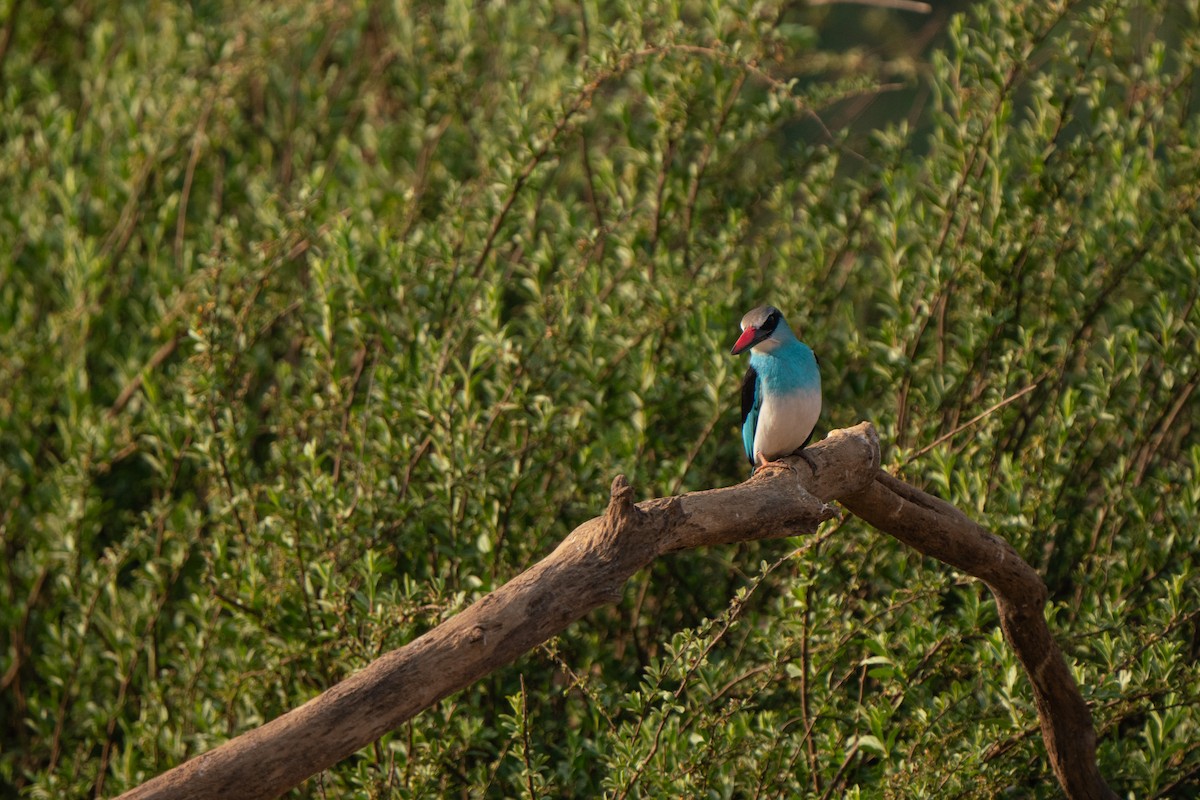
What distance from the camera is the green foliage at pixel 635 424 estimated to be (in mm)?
Answer: 3473

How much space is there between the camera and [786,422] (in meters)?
3.45

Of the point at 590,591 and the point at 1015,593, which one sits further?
the point at 1015,593

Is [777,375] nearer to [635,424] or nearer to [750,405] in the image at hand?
[750,405]

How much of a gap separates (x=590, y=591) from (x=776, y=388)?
1.23m

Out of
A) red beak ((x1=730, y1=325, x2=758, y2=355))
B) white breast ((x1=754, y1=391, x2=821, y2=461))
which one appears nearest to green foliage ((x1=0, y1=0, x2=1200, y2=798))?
white breast ((x1=754, y1=391, x2=821, y2=461))

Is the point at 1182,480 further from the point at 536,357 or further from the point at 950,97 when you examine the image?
the point at 536,357

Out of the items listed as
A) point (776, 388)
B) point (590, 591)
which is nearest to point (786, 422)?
point (776, 388)

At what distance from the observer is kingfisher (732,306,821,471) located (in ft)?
11.3

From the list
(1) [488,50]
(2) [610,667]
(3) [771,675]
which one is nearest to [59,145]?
(1) [488,50]

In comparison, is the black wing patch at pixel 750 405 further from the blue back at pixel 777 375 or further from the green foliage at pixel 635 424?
the green foliage at pixel 635 424

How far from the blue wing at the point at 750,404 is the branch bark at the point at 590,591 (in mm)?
680

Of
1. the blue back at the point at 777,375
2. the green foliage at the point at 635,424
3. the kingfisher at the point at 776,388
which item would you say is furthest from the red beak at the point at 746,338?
the green foliage at the point at 635,424

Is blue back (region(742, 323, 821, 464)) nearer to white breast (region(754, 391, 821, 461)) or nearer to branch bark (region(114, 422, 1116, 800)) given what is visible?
white breast (region(754, 391, 821, 461))

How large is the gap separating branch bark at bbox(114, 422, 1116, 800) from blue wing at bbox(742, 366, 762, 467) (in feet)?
2.23
